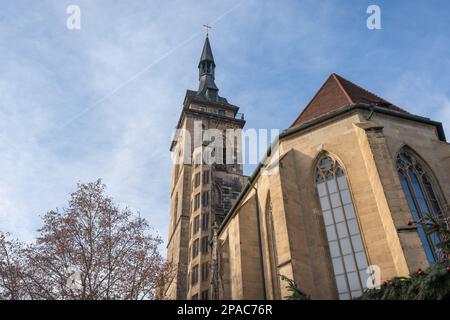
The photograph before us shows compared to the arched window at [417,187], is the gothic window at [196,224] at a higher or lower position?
higher

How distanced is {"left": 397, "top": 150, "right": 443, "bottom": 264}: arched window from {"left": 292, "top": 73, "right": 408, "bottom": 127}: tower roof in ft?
9.39

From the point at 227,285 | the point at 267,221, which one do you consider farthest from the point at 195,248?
the point at 267,221

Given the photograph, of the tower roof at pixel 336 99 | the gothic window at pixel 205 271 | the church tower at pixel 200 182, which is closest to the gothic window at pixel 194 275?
the church tower at pixel 200 182

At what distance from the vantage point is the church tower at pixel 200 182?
24.8 meters

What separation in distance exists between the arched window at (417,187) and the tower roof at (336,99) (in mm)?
2862

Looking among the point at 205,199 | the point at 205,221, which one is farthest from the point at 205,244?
the point at 205,199

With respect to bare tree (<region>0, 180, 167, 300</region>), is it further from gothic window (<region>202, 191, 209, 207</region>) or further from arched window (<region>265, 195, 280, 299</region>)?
gothic window (<region>202, 191, 209, 207</region>)

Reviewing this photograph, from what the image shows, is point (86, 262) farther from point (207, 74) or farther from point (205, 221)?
point (207, 74)

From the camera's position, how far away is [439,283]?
675 cm

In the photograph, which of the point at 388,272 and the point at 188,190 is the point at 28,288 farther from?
the point at 188,190

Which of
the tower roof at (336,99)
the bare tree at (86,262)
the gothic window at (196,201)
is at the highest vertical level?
the gothic window at (196,201)

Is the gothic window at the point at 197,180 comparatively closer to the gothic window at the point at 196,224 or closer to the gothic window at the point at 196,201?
the gothic window at the point at 196,201

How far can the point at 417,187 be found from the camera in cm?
1213
